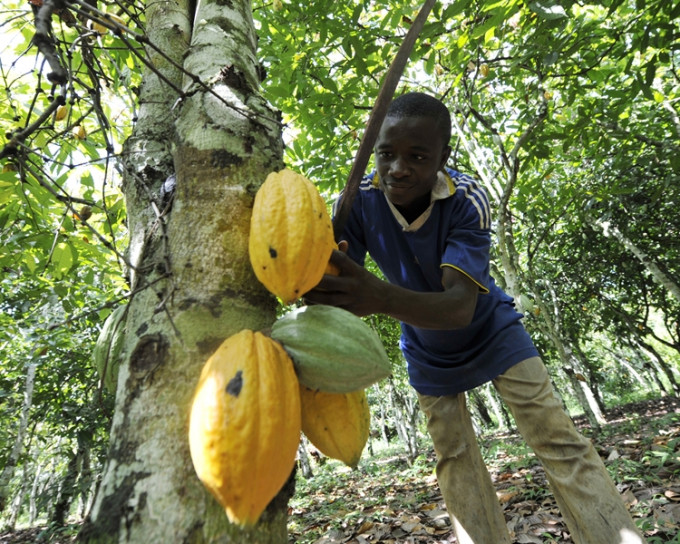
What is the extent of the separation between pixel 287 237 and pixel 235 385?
11.9 inches

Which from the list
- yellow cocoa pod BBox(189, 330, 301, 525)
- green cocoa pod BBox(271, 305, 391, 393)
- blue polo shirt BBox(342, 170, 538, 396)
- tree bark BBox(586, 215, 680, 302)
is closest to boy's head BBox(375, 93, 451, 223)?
blue polo shirt BBox(342, 170, 538, 396)

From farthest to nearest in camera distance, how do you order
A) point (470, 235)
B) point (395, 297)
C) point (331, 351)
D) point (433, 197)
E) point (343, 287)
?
point (433, 197) → point (470, 235) → point (395, 297) → point (343, 287) → point (331, 351)

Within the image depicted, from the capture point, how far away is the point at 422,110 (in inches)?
70.7

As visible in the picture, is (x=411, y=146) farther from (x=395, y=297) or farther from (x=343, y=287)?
(x=343, y=287)

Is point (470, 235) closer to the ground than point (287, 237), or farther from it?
farther from it

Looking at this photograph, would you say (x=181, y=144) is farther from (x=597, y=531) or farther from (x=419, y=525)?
(x=419, y=525)

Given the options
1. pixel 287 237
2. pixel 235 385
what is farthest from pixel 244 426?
pixel 287 237

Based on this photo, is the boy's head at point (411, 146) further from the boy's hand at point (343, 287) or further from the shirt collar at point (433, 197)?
the boy's hand at point (343, 287)

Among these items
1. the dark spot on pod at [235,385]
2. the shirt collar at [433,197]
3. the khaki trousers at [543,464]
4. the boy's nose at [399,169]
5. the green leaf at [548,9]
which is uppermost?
the green leaf at [548,9]

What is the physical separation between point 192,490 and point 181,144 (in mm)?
747

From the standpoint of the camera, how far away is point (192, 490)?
604 millimetres

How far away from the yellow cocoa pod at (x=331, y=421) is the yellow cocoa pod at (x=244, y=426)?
0.14 meters

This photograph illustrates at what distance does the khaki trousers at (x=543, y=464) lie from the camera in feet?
5.96

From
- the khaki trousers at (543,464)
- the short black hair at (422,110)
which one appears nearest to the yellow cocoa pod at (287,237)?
the short black hair at (422,110)
